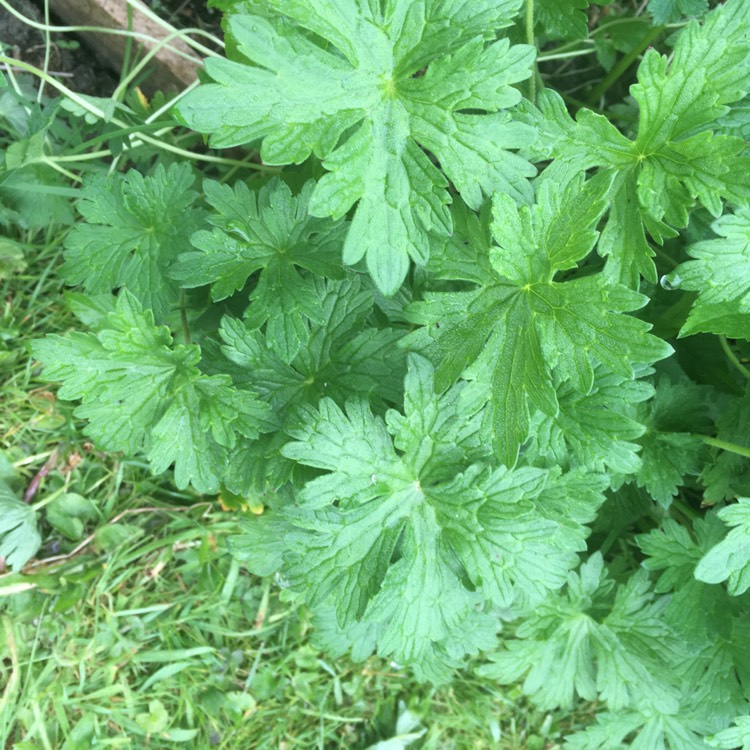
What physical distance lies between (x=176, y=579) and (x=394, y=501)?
103 centimetres

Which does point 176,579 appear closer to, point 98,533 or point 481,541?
point 98,533

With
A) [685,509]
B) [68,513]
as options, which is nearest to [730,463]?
[685,509]

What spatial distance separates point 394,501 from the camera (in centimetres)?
147

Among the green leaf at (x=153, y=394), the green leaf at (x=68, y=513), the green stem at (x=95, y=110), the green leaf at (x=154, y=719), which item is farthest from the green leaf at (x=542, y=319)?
the green leaf at (x=154, y=719)

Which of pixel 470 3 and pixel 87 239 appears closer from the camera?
pixel 470 3

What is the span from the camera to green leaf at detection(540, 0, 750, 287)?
128 centimetres

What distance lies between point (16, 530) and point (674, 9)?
7.17 ft

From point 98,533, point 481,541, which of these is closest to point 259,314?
point 481,541

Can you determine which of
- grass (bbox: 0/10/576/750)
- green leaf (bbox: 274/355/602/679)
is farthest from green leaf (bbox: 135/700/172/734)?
green leaf (bbox: 274/355/602/679)

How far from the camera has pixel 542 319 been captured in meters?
1.29

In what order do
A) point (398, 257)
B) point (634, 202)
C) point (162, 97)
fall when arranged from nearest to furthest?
point (398, 257) < point (634, 202) < point (162, 97)

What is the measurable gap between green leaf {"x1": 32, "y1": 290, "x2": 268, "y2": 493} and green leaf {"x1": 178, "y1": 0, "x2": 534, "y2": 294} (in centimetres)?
45

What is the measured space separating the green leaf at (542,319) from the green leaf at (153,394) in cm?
46

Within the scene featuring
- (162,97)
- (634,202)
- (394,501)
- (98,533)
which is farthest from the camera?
(98,533)
